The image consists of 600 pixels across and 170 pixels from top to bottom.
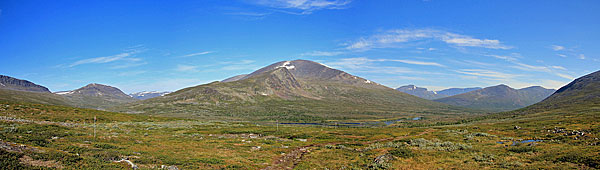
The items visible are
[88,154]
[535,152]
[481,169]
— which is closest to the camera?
[88,154]

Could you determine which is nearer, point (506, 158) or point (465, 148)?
point (506, 158)

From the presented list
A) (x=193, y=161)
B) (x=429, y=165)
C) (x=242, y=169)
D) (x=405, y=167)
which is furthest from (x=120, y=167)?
(x=429, y=165)

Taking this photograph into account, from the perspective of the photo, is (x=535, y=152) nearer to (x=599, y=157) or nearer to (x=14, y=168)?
(x=599, y=157)

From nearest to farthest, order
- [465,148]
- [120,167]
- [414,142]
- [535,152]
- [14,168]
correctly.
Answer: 1. [14,168]
2. [120,167]
3. [535,152]
4. [465,148]
5. [414,142]

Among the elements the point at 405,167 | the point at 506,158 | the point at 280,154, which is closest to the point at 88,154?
the point at 280,154

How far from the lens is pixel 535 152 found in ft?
133

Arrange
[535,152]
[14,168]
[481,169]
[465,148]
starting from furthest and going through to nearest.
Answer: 1. [465,148]
2. [535,152]
3. [481,169]
4. [14,168]

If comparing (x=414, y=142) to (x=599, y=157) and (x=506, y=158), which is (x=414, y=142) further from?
(x=599, y=157)

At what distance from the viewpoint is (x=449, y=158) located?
130 feet

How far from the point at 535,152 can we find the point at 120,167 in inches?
2154

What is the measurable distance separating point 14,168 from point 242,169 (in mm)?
19607

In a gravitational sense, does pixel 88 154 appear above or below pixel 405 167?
above

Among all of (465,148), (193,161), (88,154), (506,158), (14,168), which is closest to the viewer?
(14,168)

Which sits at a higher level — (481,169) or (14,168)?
(14,168)
